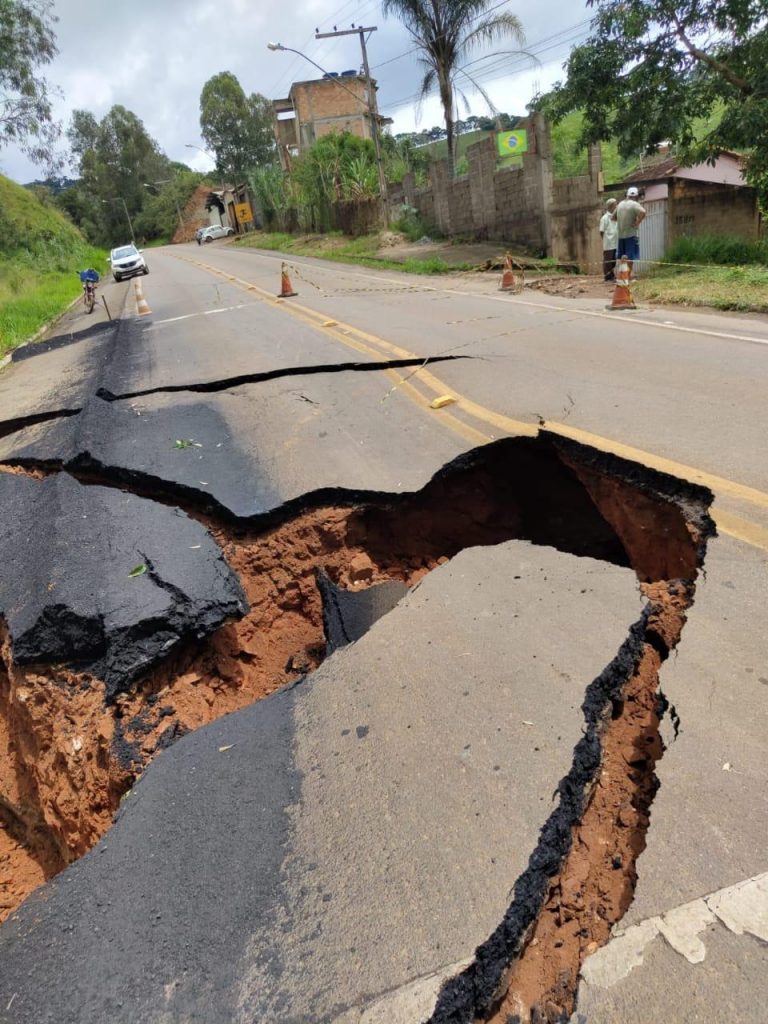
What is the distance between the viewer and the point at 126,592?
3.63m

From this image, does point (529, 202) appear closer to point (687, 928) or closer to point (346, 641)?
point (346, 641)

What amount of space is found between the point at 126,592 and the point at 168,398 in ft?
14.7

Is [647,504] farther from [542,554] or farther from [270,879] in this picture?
[270,879]

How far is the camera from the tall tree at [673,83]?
12617mm

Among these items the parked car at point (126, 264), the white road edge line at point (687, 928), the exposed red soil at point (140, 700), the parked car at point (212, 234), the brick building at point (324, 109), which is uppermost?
the brick building at point (324, 109)

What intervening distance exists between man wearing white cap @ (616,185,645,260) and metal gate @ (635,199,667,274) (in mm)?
2080

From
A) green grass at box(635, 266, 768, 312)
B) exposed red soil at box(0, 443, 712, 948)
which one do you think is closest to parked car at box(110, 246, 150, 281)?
green grass at box(635, 266, 768, 312)

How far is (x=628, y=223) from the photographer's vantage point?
13.7m

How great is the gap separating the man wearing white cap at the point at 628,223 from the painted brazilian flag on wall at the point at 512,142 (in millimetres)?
6627

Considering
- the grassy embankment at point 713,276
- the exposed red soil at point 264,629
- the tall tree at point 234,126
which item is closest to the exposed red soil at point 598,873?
the exposed red soil at point 264,629

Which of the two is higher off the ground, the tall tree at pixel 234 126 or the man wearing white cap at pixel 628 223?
the tall tree at pixel 234 126

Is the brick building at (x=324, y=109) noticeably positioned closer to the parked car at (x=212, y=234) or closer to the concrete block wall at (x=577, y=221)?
the parked car at (x=212, y=234)

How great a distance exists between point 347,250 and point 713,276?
66.9 ft

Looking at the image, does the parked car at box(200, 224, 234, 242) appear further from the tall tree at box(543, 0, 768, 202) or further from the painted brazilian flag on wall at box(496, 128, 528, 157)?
the tall tree at box(543, 0, 768, 202)
